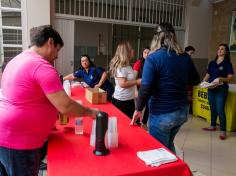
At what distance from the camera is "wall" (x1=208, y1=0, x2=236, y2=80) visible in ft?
17.2

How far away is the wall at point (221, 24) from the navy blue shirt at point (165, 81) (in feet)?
13.2

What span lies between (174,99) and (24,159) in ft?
3.50

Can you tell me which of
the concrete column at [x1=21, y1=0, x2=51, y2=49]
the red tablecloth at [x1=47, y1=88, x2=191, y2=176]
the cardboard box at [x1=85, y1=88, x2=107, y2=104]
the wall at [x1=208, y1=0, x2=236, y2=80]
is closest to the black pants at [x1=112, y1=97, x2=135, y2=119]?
the cardboard box at [x1=85, y1=88, x2=107, y2=104]

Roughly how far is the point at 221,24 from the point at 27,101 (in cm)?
544

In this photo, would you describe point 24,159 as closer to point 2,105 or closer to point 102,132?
point 2,105

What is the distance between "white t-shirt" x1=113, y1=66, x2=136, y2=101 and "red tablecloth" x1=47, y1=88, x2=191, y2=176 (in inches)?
38.9

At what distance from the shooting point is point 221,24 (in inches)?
216

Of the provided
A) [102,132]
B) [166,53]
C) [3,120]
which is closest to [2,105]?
[3,120]

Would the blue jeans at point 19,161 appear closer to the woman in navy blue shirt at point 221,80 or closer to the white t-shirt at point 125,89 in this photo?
the white t-shirt at point 125,89

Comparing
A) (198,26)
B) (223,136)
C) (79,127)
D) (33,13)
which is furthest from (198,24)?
(79,127)

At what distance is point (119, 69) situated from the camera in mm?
2480

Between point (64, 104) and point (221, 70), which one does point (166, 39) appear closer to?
point (64, 104)

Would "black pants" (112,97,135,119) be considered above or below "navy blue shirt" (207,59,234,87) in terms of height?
below

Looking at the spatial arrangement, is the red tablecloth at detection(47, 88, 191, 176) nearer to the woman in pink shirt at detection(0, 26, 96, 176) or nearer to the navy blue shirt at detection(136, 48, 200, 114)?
the woman in pink shirt at detection(0, 26, 96, 176)
